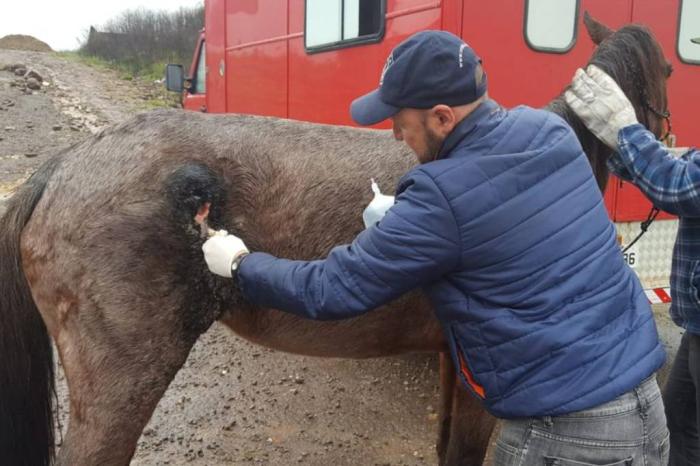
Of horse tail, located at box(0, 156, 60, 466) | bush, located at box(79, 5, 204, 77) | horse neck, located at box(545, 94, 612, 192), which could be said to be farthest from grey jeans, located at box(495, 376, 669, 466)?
bush, located at box(79, 5, 204, 77)

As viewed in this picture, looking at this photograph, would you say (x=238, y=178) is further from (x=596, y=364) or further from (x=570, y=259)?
(x=596, y=364)

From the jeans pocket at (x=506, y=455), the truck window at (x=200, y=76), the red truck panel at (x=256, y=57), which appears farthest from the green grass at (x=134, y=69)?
the jeans pocket at (x=506, y=455)

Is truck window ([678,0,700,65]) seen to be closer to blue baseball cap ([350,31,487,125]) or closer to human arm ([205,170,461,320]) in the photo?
blue baseball cap ([350,31,487,125])

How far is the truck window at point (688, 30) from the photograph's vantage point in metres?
4.26

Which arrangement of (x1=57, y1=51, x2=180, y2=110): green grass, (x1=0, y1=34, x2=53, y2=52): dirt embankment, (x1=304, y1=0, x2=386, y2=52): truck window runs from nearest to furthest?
(x1=304, y1=0, x2=386, y2=52): truck window
(x1=57, y1=51, x2=180, y2=110): green grass
(x1=0, y1=34, x2=53, y2=52): dirt embankment

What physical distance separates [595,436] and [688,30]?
12.0 feet

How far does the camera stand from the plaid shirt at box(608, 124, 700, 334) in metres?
1.98

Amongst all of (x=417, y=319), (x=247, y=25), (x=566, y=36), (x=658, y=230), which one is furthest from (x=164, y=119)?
(x=247, y=25)

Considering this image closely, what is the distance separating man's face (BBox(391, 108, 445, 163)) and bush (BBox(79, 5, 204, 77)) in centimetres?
2736

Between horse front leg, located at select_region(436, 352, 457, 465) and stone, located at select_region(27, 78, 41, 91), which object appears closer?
horse front leg, located at select_region(436, 352, 457, 465)

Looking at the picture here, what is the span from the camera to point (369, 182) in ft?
8.25

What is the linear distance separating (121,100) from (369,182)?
744 inches

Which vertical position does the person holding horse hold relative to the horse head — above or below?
below

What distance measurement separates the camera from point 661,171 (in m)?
2.02
